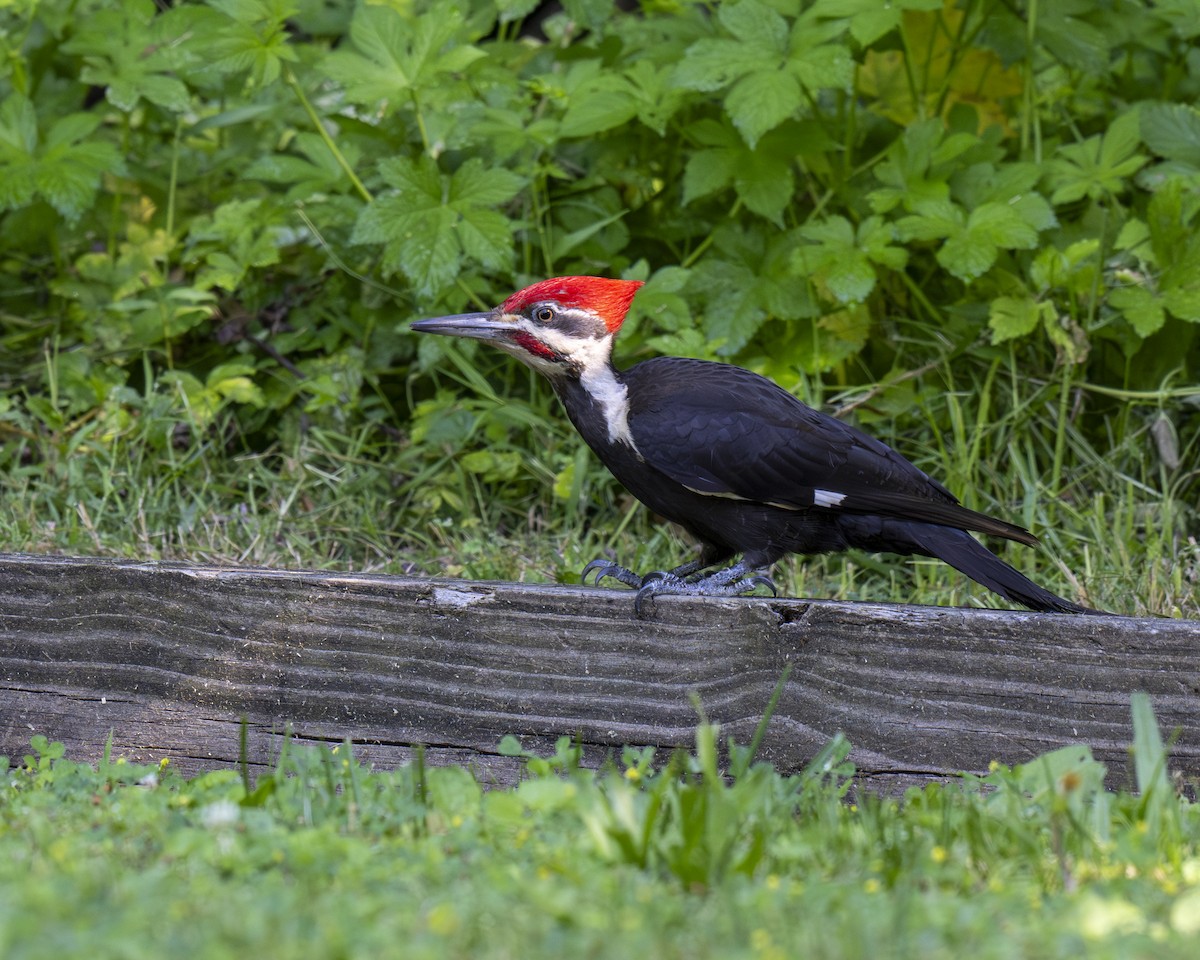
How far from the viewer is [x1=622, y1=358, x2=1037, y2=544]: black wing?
314 cm

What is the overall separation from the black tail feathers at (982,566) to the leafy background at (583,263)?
18.6 inches

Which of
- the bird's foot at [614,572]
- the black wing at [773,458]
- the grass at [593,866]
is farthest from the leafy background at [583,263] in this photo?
the grass at [593,866]

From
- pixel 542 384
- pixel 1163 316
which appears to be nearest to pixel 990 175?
pixel 1163 316

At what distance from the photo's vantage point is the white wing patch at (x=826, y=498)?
124 inches

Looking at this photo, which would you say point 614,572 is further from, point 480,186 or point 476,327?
point 480,186

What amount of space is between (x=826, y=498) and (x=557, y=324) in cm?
83

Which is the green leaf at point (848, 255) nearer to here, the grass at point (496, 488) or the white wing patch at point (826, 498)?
the grass at point (496, 488)

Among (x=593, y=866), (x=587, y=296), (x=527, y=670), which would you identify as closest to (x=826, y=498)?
(x=587, y=296)

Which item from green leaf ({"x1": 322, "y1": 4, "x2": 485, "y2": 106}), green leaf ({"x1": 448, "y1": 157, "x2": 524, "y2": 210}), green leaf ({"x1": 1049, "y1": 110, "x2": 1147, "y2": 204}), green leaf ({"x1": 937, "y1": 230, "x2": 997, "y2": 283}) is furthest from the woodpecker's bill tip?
green leaf ({"x1": 1049, "y1": 110, "x2": 1147, "y2": 204})

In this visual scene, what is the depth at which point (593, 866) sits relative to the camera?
5.67ft

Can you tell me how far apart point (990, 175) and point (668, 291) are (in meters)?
1.11

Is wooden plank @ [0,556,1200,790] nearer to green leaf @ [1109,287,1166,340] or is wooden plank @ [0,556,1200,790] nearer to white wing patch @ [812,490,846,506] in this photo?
white wing patch @ [812,490,846,506]

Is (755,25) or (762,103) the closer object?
(762,103)

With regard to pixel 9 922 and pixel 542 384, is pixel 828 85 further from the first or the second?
pixel 9 922
